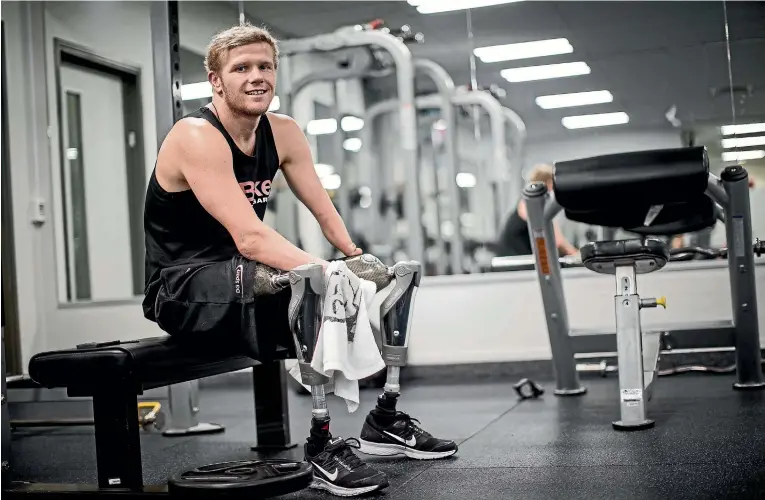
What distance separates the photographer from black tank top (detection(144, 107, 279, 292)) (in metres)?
2.35

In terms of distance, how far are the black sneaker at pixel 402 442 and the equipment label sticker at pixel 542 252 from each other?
1.25m

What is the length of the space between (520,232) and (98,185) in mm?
2585

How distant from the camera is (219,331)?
7.32 ft

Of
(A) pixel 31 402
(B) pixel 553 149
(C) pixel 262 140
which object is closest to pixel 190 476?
(C) pixel 262 140

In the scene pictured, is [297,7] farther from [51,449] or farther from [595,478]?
[595,478]

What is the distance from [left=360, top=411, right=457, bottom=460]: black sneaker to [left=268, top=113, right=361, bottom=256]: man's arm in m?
0.55

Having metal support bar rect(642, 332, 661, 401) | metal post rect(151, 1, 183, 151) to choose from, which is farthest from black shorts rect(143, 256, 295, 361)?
metal support bar rect(642, 332, 661, 401)

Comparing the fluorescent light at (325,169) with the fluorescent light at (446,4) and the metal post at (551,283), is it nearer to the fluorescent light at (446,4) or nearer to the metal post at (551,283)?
the fluorescent light at (446,4)

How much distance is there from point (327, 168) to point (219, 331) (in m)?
3.14

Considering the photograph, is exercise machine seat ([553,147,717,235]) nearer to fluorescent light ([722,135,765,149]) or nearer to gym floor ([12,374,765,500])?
gym floor ([12,374,765,500])

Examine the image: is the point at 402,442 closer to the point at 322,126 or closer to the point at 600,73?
the point at 600,73

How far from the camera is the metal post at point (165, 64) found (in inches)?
126

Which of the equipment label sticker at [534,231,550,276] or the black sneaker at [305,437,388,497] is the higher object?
the equipment label sticker at [534,231,550,276]

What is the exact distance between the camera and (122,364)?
2.10 metres
